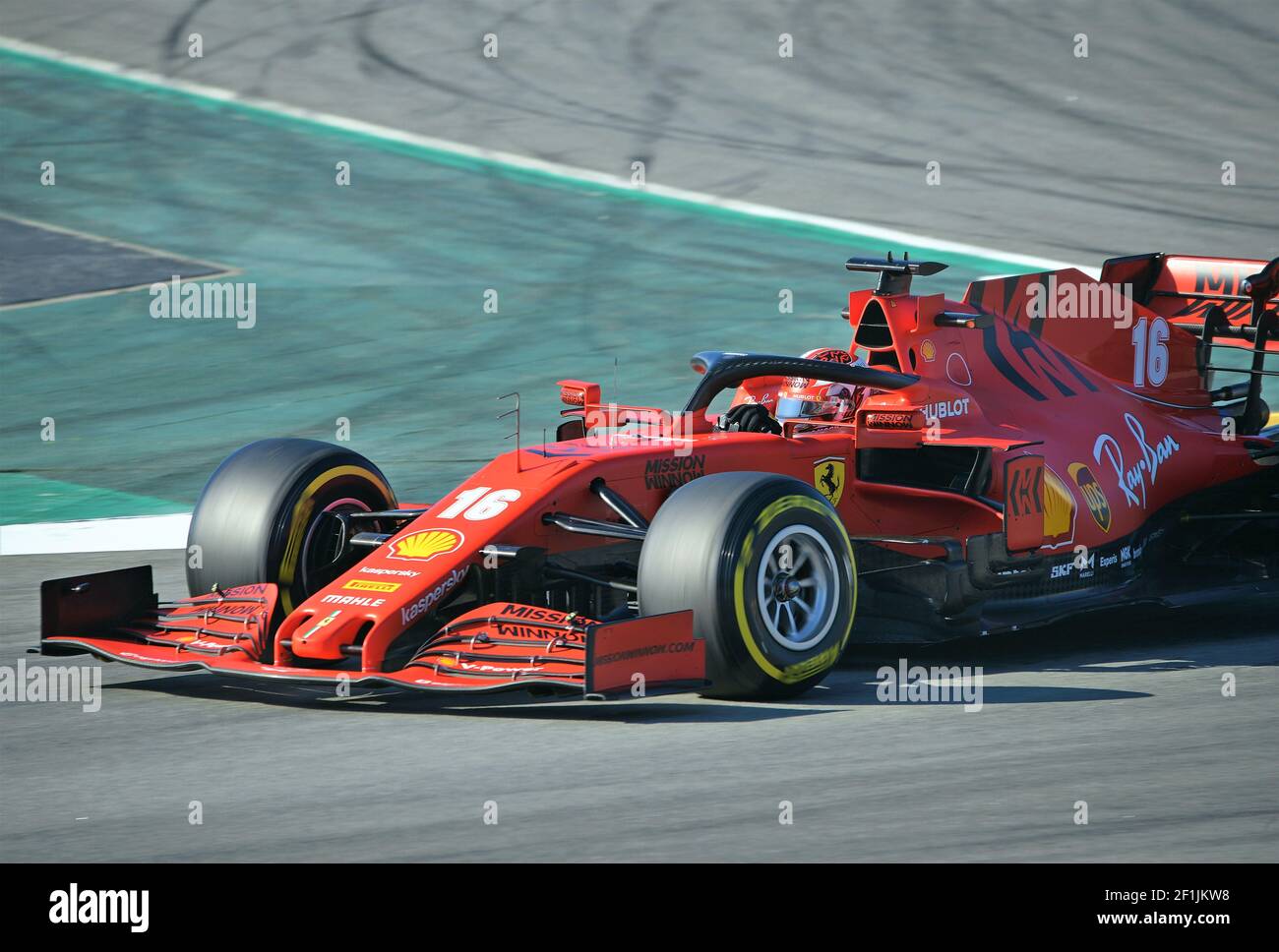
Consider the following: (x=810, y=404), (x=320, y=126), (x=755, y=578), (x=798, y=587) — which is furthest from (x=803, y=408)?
(x=320, y=126)

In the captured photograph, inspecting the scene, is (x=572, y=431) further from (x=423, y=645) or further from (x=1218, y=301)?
(x=1218, y=301)

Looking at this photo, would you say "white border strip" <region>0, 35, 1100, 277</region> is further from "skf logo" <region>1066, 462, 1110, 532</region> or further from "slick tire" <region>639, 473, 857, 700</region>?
"slick tire" <region>639, 473, 857, 700</region>

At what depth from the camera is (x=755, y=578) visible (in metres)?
8.14

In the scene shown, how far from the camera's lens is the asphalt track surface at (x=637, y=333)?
21.6 ft

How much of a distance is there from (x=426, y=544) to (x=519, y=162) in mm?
18392

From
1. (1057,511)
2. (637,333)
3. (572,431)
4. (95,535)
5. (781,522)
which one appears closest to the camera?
(781,522)

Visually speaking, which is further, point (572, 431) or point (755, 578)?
point (572, 431)

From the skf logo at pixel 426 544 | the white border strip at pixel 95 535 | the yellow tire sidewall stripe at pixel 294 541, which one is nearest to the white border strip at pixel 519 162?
the white border strip at pixel 95 535

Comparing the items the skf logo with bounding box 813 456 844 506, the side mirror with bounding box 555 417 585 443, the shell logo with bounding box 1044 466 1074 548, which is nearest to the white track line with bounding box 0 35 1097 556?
the side mirror with bounding box 555 417 585 443

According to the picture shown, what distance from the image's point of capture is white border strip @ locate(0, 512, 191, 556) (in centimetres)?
1285

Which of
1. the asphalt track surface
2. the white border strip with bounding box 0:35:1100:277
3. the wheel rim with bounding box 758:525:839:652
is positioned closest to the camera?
the asphalt track surface

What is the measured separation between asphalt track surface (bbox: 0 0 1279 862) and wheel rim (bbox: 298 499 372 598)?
75 centimetres

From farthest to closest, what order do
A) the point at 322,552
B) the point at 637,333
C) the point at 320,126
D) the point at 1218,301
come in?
the point at 320,126
the point at 637,333
the point at 1218,301
the point at 322,552

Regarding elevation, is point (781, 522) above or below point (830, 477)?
below
